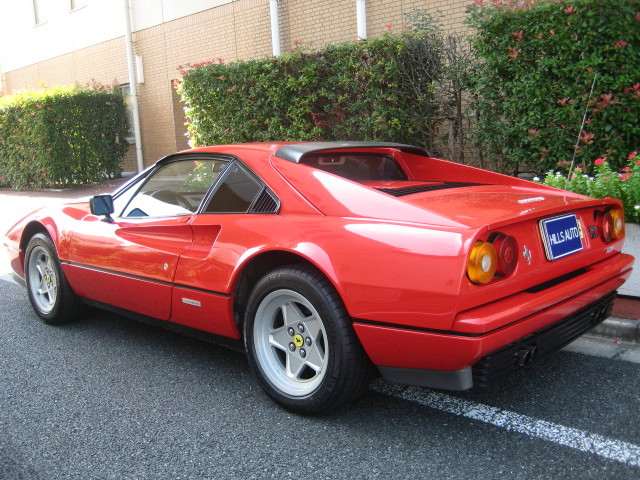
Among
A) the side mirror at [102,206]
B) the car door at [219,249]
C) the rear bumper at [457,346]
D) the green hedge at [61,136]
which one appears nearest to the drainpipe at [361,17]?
the green hedge at [61,136]

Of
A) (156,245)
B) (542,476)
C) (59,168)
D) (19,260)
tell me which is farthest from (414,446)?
(59,168)

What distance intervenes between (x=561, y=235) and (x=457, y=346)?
2.86ft

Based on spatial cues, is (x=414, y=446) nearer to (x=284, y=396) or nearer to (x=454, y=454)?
(x=454, y=454)

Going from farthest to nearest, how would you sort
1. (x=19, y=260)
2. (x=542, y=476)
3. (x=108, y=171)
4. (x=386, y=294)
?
(x=108, y=171) < (x=19, y=260) < (x=386, y=294) < (x=542, y=476)

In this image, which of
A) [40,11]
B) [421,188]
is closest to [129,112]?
[40,11]

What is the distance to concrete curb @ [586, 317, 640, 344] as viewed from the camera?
3.72m

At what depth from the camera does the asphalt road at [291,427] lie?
2.47m

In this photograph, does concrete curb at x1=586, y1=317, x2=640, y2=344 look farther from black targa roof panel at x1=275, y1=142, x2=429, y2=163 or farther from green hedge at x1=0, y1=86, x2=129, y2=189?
green hedge at x1=0, y1=86, x2=129, y2=189

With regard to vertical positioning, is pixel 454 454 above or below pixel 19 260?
below

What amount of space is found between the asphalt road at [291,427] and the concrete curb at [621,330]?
0.37 metres

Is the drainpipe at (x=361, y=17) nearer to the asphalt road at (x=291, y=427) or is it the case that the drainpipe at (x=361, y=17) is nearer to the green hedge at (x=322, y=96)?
the green hedge at (x=322, y=96)

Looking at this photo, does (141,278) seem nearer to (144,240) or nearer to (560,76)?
(144,240)

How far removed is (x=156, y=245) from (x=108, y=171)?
12.2m

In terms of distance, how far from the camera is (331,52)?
8.34 meters
